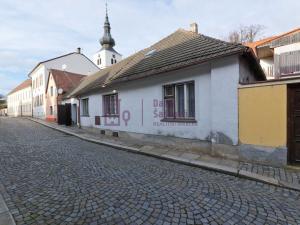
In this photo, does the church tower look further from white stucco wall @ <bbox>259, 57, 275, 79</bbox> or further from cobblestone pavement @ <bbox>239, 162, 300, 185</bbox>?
cobblestone pavement @ <bbox>239, 162, 300, 185</bbox>

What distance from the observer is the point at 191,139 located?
7836 millimetres

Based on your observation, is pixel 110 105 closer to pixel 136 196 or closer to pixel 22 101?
pixel 136 196

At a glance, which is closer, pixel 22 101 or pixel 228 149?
pixel 228 149

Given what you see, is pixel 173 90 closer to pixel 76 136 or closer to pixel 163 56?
pixel 163 56

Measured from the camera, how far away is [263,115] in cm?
602

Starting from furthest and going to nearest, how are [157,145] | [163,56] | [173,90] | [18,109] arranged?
[18,109], [163,56], [157,145], [173,90]

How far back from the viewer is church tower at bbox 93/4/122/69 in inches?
1968

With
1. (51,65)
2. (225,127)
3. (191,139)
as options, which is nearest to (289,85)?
(225,127)

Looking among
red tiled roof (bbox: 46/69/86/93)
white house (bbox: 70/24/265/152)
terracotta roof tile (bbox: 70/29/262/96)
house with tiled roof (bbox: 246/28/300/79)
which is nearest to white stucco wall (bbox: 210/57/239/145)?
white house (bbox: 70/24/265/152)

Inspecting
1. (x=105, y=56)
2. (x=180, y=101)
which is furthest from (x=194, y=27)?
(x=105, y=56)

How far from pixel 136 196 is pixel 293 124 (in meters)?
4.66

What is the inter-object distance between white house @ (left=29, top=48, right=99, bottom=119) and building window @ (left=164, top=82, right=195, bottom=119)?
2547cm

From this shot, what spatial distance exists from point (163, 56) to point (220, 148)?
16.5ft

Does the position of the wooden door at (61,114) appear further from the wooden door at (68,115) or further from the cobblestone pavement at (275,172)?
the cobblestone pavement at (275,172)
